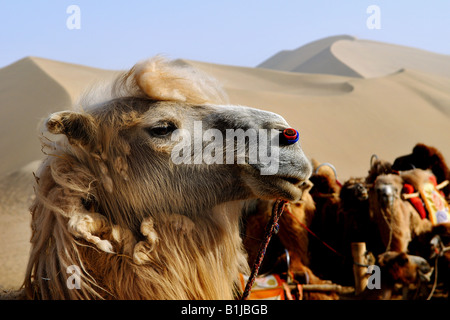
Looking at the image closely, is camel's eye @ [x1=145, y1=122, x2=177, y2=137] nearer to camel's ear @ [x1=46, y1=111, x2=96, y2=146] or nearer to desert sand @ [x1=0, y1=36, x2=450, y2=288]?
camel's ear @ [x1=46, y1=111, x2=96, y2=146]

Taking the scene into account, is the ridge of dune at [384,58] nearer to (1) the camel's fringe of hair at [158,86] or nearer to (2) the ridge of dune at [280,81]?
(2) the ridge of dune at [280,81]

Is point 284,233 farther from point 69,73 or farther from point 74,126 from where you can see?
point 69,73

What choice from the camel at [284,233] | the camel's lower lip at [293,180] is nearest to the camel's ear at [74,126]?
the camel's lower lip at [293,180]

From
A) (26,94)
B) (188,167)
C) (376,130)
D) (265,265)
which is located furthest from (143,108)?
(26,94)

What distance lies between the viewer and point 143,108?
1852mm

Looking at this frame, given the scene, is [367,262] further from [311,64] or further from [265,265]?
[311,64]

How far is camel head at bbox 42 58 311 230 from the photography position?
174cm

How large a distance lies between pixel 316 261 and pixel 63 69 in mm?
29559

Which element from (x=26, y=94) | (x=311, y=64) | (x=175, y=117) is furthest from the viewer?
(x=311, y=64)

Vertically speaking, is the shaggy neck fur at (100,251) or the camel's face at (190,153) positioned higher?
the camel's face at (190,153)

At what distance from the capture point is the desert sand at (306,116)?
13548 mm

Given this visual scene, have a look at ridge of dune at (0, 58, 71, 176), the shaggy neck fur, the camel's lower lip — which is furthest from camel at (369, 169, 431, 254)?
ridge of dune at (0, 58, 71, 176)

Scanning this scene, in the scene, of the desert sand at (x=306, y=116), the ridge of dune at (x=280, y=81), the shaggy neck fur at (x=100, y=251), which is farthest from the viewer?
the ridge of dune at (x=280, y=81)

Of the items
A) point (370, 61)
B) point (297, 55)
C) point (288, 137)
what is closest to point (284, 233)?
point (288, 137)
